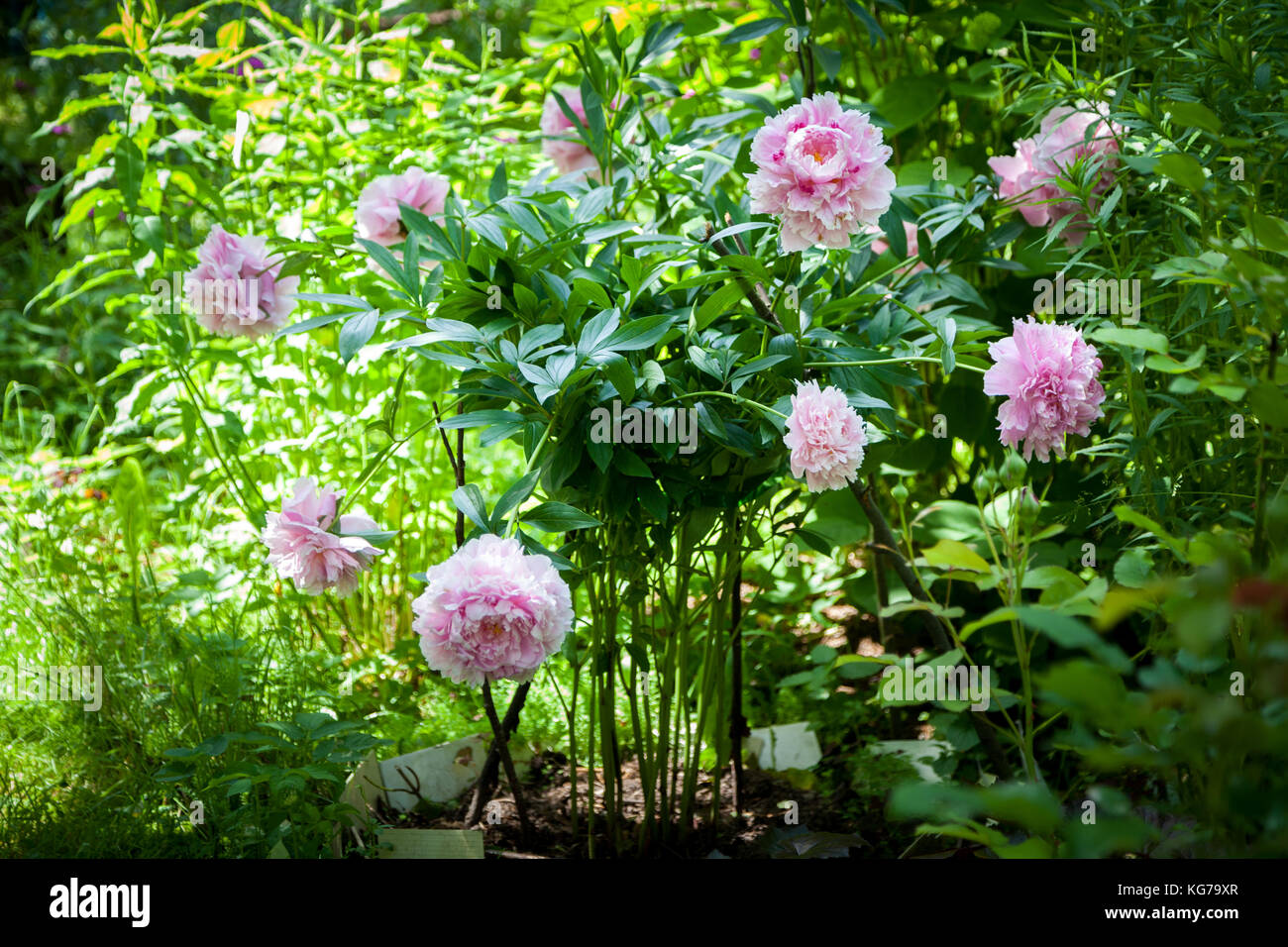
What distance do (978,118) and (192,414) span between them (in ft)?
5.26

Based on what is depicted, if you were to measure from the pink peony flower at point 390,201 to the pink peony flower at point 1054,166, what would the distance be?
0.83m

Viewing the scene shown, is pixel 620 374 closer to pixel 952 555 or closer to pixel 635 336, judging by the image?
pixel 635 336

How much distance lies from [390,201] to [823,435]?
786mm

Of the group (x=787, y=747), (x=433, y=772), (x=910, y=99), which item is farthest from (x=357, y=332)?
(x=910, y=99)

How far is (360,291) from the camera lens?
1.60m

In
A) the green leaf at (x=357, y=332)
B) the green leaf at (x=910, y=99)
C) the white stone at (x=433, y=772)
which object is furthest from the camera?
the green leaf at (x=910, y=99)

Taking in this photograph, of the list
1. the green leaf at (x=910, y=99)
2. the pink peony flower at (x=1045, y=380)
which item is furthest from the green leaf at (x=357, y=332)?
the green leaf at (x=910, y=99)

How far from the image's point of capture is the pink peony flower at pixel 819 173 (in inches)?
42.2

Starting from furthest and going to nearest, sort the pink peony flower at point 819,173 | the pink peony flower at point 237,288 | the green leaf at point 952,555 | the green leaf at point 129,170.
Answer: the green leaf at point 129,170 < the pink peony flower at point 237,288 < the pink peony flower at point 819,173 < the green leaf at point 952,555

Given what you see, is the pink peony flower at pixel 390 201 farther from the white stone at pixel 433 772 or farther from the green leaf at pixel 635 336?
the white stone at pixel 433 772

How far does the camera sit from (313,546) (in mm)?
1150

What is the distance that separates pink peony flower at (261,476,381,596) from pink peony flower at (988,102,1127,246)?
1.00 m

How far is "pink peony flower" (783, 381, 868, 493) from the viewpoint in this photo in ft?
3.54
